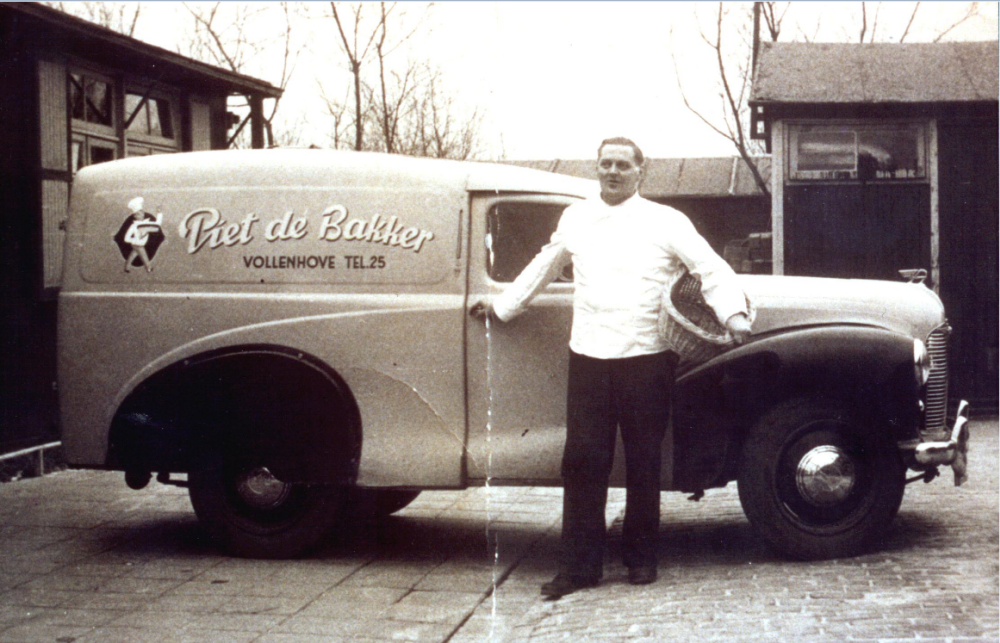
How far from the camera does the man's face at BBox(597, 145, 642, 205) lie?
5.84m

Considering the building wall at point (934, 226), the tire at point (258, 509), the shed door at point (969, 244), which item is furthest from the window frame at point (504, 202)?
the shed door at point (969, 244)

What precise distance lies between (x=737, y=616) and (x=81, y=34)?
7253 mm

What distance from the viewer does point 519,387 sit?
6.25m

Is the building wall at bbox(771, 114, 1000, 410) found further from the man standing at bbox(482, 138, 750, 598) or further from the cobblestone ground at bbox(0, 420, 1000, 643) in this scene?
the man standing at bbox(482, 138, 750, 598)

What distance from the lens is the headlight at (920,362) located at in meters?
6.15

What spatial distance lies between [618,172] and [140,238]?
264cm

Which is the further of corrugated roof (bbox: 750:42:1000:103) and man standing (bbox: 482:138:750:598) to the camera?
corrugated roof (bbox: 750:42:1000:103)

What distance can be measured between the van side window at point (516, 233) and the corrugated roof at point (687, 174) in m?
→ 21.2

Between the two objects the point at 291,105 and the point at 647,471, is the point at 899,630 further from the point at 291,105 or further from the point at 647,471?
the point at 291,105

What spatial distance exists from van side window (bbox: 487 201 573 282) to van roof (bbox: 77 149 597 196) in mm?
98

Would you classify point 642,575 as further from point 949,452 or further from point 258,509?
point 258,509

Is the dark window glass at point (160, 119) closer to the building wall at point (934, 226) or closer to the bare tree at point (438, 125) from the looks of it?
the bare tree at point (438, 125)

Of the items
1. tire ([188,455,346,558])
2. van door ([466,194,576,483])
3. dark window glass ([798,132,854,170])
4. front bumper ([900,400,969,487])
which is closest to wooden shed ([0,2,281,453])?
tire ([188,455,346,558])

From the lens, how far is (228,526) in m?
6.66
